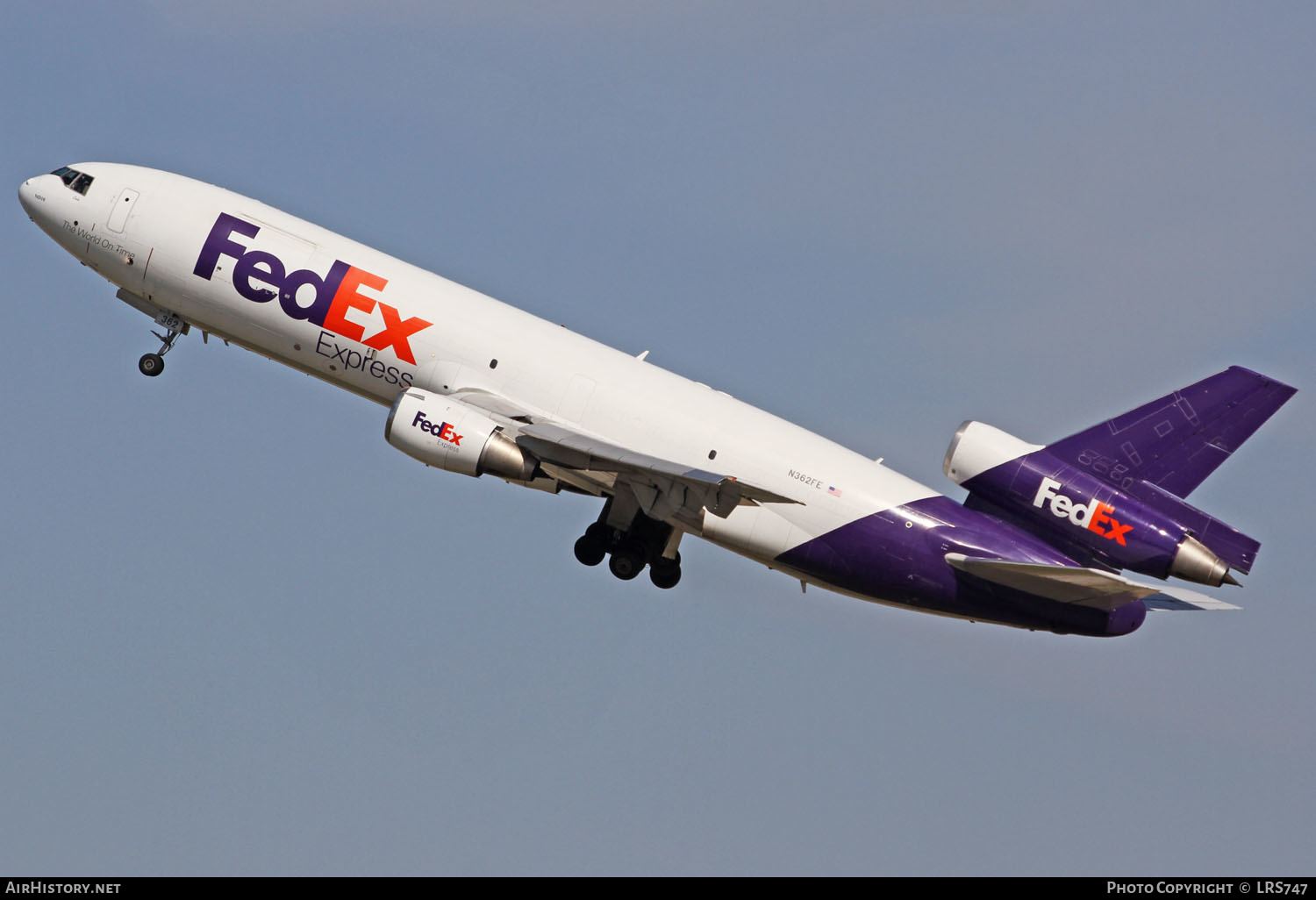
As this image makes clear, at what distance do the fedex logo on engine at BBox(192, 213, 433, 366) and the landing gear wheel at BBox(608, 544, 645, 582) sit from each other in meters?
7.28

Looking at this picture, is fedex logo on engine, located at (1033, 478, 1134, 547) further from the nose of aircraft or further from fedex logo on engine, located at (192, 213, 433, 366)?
the nose of aircraft

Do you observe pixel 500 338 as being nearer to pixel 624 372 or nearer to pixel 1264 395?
pixel 624 372

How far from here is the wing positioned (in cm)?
3806

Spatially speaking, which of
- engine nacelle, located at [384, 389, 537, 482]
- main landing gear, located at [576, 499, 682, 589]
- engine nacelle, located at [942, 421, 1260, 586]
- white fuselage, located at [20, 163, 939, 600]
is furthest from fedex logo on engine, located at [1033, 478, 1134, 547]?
engine nacelle, located at [384, 389, 537, 482]

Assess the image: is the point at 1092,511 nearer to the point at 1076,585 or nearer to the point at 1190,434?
the point at 1076,585

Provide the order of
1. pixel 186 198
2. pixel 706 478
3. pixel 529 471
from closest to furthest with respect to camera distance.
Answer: pixel 706 478 → pixel 529 471 → pixel 186 198

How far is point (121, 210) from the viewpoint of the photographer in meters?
43.3

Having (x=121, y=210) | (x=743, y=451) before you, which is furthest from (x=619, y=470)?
(x=121, y=210)

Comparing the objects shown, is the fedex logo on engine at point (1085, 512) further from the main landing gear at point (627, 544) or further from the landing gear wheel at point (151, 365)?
the landing gear wheel at point (151, 365)

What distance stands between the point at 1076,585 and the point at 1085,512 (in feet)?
7.44

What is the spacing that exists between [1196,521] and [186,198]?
88.9ft

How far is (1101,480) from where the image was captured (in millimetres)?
40406

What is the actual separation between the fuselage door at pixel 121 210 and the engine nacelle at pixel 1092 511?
2247cm

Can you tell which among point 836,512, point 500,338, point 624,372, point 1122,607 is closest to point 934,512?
point 836,512
